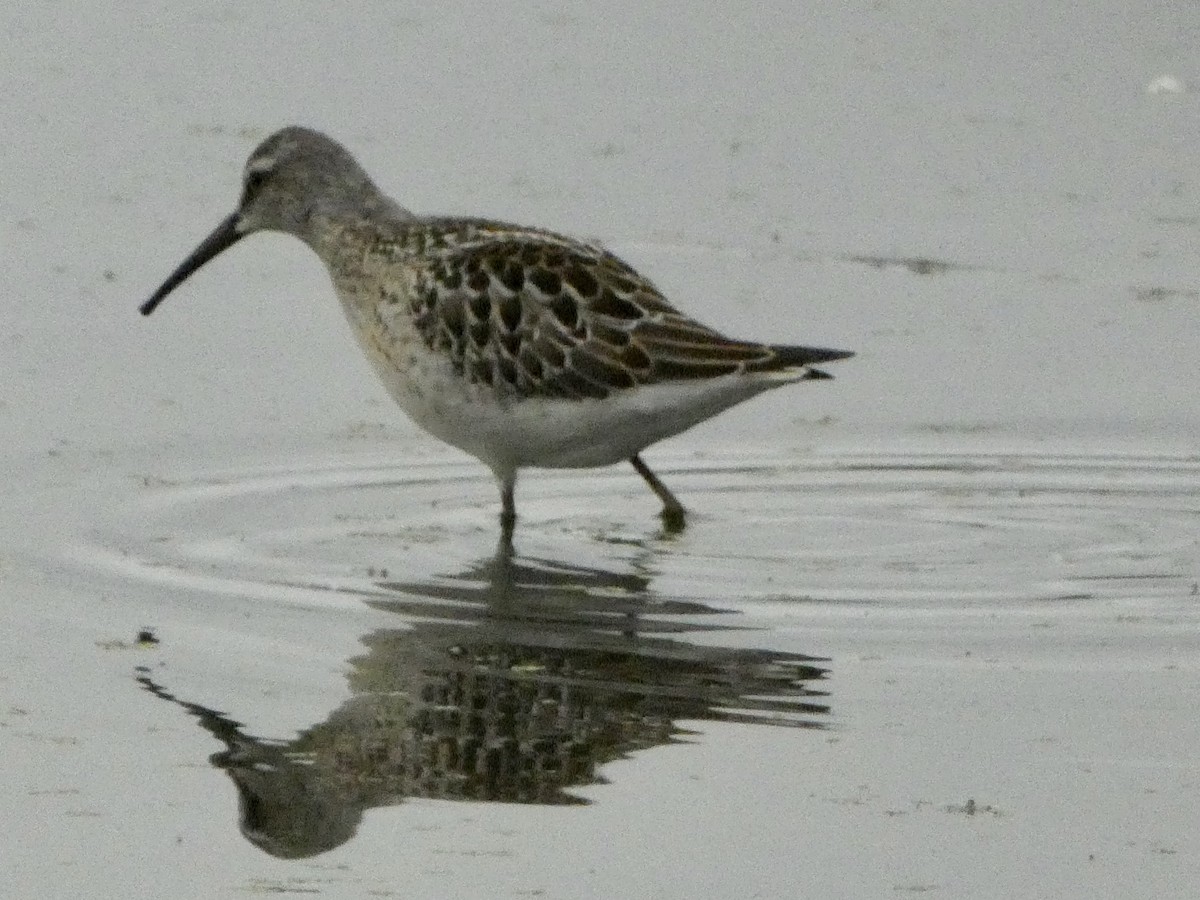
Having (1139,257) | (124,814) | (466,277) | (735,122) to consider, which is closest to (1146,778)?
(124,814)

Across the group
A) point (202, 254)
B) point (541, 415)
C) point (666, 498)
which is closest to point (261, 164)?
point (202, 254)

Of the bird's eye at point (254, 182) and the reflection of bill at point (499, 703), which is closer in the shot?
the reflection of bill at point (499, 703)

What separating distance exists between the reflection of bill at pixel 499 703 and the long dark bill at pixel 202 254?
112 inches

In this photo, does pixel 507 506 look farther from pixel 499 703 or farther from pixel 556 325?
pixel 499 703

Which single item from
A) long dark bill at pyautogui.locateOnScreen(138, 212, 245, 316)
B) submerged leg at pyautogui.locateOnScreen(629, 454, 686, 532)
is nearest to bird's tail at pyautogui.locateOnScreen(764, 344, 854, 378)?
submerged leg at pyautogui.locateOnScreen(629, 454, 686, 532)

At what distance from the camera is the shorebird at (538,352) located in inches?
429

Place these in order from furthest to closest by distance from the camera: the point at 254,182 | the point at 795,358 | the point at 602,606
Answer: the point at 254,182
the point at 795,358
the point at 602,606

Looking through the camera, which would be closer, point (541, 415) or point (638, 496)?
point (541, 415)

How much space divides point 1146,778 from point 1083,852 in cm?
68

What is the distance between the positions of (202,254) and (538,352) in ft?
7.47

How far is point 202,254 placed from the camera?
41.7 ft

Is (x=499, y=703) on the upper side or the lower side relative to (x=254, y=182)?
lower

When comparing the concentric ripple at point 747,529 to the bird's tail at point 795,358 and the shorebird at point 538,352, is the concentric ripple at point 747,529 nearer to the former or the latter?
the shorebird at point 538,352

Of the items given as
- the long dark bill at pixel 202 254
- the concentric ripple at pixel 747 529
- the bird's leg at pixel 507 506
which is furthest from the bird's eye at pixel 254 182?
the bird's leg at pixel 507 506
